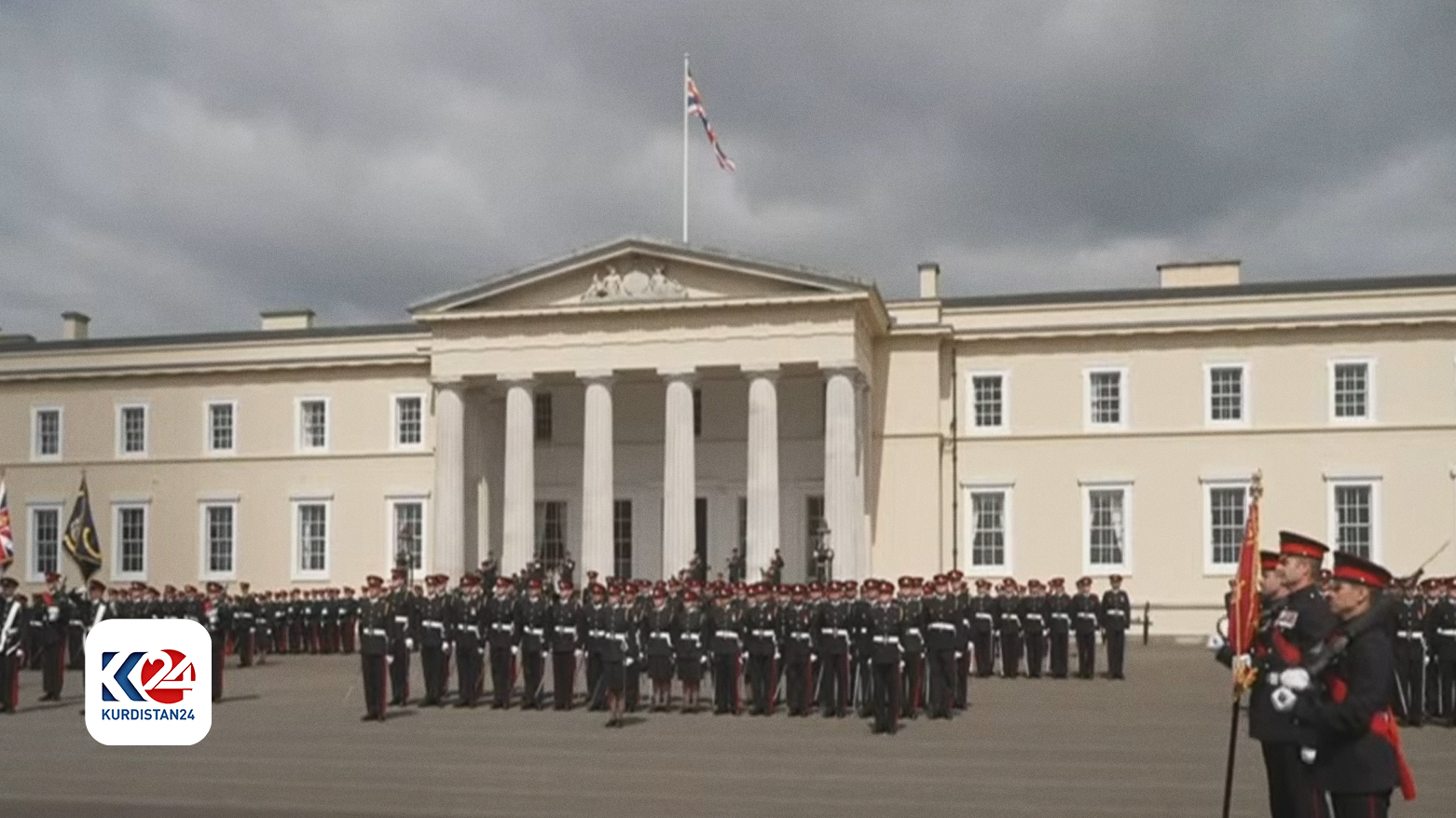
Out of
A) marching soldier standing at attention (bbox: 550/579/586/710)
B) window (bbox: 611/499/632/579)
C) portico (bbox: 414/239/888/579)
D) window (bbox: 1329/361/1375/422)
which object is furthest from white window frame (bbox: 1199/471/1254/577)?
marching soldier standing at attention (bbox: 550/579/586/710)

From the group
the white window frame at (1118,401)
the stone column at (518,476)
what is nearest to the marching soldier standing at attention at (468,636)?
the stone column at (518,476)

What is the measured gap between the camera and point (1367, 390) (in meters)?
38.8

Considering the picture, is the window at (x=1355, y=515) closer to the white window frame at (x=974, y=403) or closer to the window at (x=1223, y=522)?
the window at (x=1223, y=522)

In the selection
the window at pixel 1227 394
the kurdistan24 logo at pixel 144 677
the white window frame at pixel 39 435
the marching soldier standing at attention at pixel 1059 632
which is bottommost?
the marching soldier standing at attention at pixel 1059 632

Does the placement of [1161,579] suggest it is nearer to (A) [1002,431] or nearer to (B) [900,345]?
(A) [1002,431]

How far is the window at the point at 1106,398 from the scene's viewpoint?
132 ft

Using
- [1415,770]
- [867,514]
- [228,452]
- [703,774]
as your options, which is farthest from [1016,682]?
[228,452]

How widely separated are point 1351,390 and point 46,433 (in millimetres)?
38836

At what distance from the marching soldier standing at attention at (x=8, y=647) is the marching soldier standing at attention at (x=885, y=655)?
39.6 feet

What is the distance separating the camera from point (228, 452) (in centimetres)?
4628

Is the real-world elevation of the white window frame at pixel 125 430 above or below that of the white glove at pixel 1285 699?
above

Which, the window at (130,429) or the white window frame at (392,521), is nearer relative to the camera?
the white window frame at (392,521)

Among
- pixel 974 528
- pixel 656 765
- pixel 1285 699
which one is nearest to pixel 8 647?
pixel 656 765

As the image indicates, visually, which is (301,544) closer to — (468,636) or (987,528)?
(987,528)
